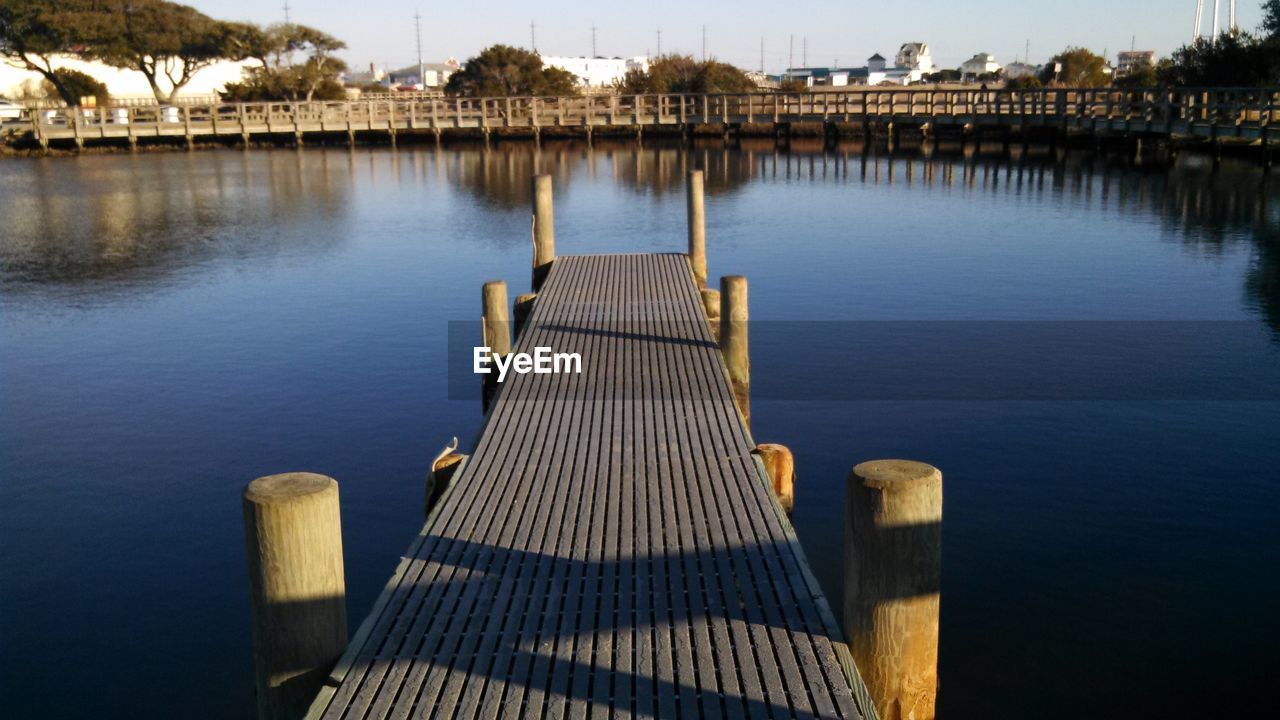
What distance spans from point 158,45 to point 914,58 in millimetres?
93550

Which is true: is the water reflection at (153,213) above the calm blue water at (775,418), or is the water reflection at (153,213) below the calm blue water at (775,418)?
above

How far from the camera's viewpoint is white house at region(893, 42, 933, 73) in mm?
131625

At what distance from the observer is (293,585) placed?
15.0 feet

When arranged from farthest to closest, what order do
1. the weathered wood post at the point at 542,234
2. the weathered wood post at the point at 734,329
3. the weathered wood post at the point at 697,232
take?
the weathered wood post at the point at 697,232, the weathered wood post at the point at 542,234, the weathered wood post at the point at 734,329

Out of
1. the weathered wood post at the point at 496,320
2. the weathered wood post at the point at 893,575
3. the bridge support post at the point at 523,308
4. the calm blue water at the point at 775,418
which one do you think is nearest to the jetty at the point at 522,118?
the calm blue water at the point at 775,418

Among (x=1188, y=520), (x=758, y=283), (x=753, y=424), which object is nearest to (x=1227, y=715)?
(x=1188, y=520)

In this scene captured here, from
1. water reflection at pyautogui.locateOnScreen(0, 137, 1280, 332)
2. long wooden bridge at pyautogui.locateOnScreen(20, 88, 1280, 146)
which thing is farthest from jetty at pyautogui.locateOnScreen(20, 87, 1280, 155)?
water reflection at pyautogui.locateOnScreen(0, 137, 1280, 332)

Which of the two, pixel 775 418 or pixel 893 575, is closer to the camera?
pixel 893 575

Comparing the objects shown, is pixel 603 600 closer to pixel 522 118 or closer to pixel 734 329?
pixel 734 329

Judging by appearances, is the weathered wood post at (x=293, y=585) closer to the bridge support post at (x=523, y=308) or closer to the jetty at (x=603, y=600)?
the jetty at (x=603, y=600)

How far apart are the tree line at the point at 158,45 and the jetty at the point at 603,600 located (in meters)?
57.6

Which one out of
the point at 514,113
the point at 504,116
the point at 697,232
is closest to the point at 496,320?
the point at 697,232

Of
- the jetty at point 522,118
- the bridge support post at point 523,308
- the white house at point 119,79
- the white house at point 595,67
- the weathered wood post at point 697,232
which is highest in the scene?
the white house at point 595,67

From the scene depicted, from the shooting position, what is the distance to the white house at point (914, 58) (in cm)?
13162
